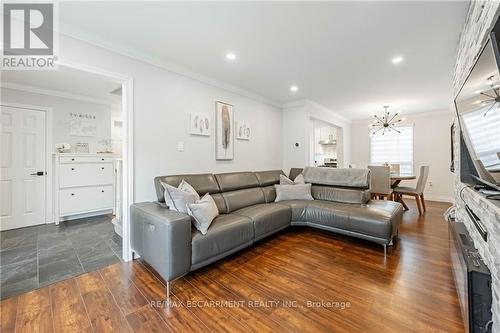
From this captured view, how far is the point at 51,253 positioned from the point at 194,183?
1.88 m

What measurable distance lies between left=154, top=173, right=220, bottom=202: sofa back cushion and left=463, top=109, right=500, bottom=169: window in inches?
103

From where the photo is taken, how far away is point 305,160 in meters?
4.64

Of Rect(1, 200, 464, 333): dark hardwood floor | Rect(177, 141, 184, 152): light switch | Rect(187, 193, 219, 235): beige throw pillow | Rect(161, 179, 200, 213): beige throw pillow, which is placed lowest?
Rect(1, 200, 464, 333): dark hardwood floor

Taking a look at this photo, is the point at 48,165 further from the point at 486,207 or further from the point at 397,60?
the point at 397,60

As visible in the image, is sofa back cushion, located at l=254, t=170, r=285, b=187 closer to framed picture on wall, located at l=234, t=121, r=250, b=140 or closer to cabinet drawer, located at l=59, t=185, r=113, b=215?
framed picture on wall, located at l=234, t=121, r=250, b=140

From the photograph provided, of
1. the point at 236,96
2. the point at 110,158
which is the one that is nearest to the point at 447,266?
the point at 236,96

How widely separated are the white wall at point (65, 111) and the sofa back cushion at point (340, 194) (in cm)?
454

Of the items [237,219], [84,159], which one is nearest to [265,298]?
[237,219]

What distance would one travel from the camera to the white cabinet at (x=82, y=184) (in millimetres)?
3756

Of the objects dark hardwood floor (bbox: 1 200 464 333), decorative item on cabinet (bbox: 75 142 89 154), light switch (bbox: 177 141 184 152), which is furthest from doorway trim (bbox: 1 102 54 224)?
light switch (bbox: 177 141 184 152)

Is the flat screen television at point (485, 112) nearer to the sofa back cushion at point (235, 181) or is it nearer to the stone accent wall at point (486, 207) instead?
the stone accent wall at point (486, 207)

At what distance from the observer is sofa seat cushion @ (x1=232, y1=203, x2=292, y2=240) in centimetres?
256

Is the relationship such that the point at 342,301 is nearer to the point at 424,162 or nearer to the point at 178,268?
the point at 178,268

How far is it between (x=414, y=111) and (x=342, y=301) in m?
6.07
